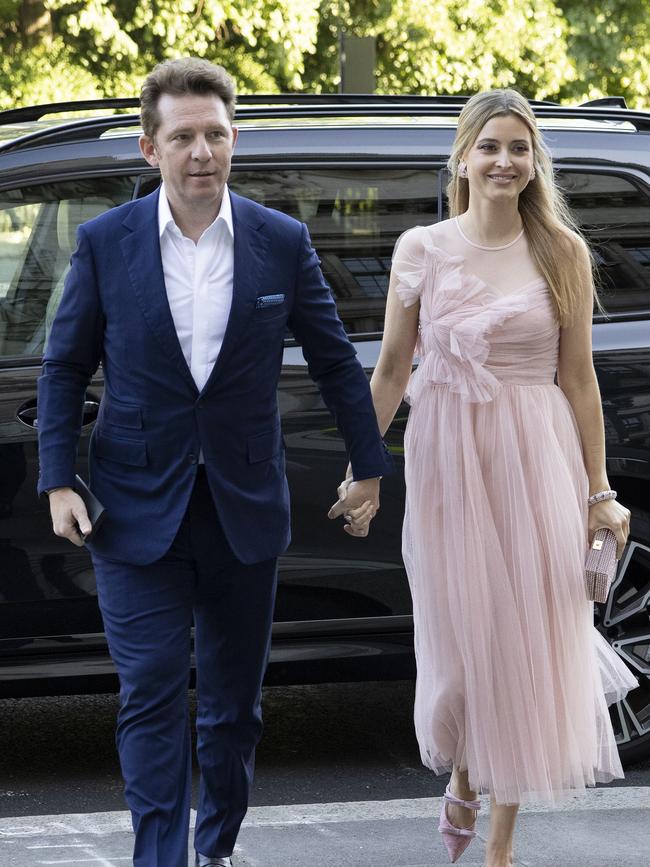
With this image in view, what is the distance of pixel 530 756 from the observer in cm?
369

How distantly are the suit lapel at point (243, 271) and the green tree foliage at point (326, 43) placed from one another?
11.1m

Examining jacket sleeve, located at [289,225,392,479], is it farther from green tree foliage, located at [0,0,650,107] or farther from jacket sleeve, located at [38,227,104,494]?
green tree foliage, located at [0,0,650,107]

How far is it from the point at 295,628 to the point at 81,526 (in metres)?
1.33

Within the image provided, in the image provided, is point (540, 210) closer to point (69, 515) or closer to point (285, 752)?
point (69, 515)

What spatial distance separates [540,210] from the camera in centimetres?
372

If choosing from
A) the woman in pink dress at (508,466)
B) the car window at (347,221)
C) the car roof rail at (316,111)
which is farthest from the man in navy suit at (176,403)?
the car roof rail at (316,111)

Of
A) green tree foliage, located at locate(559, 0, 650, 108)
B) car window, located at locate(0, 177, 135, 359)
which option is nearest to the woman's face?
car window, located at locate(0, 177, 135, 359)

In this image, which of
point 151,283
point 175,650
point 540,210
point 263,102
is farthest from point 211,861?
point 263,102

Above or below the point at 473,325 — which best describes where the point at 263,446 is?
below

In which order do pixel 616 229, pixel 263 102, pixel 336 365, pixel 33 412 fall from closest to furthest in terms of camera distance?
pixel 336 365 < pixel 33 412 < pixel 616 229 < pixel 263 102

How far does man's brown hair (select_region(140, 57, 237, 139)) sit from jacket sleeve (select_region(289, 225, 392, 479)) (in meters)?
0.40

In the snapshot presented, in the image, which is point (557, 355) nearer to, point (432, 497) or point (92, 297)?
point (432, 497)

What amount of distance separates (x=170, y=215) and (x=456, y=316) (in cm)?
77

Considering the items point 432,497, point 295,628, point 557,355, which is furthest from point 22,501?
point 557,355
